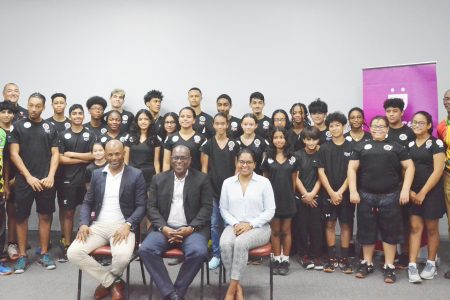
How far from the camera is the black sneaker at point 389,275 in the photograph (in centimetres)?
343

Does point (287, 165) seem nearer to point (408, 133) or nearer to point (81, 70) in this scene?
point (408, 133)

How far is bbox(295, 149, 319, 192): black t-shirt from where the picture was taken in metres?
3.77

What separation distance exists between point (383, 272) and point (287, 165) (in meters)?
1.33

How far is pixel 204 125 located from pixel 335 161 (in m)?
1.68

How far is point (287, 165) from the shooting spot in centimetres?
363

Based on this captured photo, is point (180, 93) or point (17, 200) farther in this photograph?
point (180, 93)

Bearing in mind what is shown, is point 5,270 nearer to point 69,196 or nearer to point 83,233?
point 69,196

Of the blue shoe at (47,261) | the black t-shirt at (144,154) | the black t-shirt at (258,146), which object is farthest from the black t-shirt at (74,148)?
the black t-shirt at (258,146)

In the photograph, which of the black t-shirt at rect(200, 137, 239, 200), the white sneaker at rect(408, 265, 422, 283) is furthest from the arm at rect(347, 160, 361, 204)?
the black t-shirt at rect(200, 137, 239, 200)

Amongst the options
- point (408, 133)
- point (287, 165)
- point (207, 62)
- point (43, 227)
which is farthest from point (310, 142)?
point (43, 227)

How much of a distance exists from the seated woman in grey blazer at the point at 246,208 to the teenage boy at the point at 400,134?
1428mm

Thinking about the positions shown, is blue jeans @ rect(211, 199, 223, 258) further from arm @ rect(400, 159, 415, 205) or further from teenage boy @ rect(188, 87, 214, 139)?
arm @ rect(400, 159, 415, 205)

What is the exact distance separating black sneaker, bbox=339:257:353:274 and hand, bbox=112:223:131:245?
2.08 metres

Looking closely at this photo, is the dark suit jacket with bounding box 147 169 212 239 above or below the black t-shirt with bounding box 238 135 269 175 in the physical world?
below
